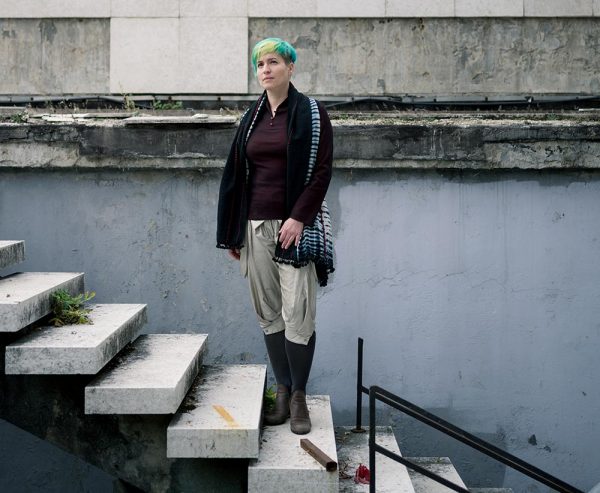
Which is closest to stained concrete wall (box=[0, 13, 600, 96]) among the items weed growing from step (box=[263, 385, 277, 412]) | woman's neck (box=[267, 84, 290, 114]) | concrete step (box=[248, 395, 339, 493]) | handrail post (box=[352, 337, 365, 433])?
handrail post (box=[352, 337, 365, 433])

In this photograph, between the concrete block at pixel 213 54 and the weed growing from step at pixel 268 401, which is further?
the concrete block at pixel 213 54

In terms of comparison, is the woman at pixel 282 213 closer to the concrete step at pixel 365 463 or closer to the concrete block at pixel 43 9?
the concrete step at pixel 365 463


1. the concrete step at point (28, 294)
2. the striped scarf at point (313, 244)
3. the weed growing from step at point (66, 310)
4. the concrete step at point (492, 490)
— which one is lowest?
the concrete step at point (492, 490)

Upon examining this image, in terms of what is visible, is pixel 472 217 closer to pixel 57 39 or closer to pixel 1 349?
pixel 1 349

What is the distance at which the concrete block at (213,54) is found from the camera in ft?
22.5

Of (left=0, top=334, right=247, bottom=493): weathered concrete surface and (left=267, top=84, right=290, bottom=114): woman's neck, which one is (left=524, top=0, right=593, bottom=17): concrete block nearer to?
(left=267, top=84, right=290, bottom=114): woman's neck

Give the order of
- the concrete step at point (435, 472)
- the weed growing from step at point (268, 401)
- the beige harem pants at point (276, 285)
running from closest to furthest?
the beige harem pants at point (276, 285) < the weed growing from step at point (268, 401) < the concrete step at point (435, 472)

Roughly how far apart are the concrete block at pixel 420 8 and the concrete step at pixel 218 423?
430 cm

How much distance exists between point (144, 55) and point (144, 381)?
13.9 ft

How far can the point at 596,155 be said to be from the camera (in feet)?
16.3

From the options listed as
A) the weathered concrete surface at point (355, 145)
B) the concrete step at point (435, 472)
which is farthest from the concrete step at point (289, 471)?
the weathered concrete surface at point (355, 145)

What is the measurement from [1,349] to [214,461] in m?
1.24

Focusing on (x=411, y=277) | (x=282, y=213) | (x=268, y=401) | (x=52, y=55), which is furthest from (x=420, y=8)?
(x=268, y=401)

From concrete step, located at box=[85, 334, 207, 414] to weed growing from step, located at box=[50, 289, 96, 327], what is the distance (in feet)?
1.04
